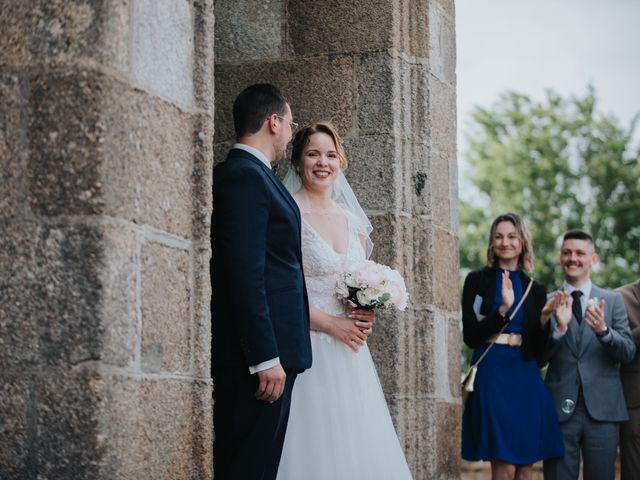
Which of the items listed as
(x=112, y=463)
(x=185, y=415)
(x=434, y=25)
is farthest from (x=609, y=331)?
(x=112, y=463)

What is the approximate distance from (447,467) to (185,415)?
2.98 meters

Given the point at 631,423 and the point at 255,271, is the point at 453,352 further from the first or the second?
the point at 255,271

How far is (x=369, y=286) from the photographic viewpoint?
526cm

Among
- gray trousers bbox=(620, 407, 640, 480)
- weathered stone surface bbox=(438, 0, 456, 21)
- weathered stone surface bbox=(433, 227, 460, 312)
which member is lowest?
gray trousers bbox=(620, 407, 640, 480)

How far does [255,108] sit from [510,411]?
293 cm

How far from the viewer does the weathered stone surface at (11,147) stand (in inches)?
140

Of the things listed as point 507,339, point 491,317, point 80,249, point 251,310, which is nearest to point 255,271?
point 251,310

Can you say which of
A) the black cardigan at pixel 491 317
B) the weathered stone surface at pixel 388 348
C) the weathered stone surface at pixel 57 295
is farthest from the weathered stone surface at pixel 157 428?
the black cardigan at pixel 491 317

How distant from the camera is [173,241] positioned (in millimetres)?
3936

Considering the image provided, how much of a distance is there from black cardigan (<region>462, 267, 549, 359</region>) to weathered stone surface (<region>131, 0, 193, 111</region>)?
325 cm

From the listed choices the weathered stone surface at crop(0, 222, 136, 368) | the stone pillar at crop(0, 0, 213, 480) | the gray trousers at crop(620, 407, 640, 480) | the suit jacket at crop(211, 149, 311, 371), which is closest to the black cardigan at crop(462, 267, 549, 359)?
the gray trousers at crop(620, 407, 640, 480)

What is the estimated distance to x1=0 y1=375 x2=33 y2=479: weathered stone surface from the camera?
3471mm

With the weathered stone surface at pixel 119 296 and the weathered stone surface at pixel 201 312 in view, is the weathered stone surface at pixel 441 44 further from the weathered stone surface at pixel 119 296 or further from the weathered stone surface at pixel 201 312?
the weathered stone surface at pixel 119 296

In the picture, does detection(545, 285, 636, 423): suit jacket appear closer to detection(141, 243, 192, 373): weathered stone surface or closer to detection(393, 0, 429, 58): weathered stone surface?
detection(393, 0, 429, 58): weathered stone surface
